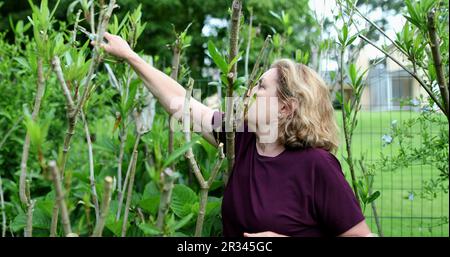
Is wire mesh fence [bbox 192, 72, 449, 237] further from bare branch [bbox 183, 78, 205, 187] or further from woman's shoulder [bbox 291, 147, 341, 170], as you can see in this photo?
bare branch [bbox 183, 78, 205, 187]

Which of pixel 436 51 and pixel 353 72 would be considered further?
pixel 353 72

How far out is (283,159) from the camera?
7.39ft

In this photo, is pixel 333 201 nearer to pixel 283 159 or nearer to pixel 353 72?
pixel 283 159

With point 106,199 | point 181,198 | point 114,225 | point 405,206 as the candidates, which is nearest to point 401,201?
point 405,206

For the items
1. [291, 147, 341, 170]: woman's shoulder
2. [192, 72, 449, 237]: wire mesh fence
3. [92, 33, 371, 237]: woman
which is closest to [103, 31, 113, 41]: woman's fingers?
[92, 33, 371, 237]: woman

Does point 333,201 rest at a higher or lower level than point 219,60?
lower

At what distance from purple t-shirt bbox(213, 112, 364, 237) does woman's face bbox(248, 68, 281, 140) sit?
12 cm

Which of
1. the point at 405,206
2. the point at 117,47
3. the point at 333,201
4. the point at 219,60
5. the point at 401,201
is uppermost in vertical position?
the point at 117,47

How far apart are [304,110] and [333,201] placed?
44cm

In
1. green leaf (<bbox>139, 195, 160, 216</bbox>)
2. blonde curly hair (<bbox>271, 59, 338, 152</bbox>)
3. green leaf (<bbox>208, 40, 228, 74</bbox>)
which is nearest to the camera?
green leaf (<bbox>208, 40, 228, 74</bbox>)

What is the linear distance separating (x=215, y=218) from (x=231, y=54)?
1456mm

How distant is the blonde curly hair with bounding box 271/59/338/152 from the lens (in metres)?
2.29

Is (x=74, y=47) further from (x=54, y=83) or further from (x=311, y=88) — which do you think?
(x=54, y=83)

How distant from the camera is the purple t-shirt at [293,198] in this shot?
2.08 metres
